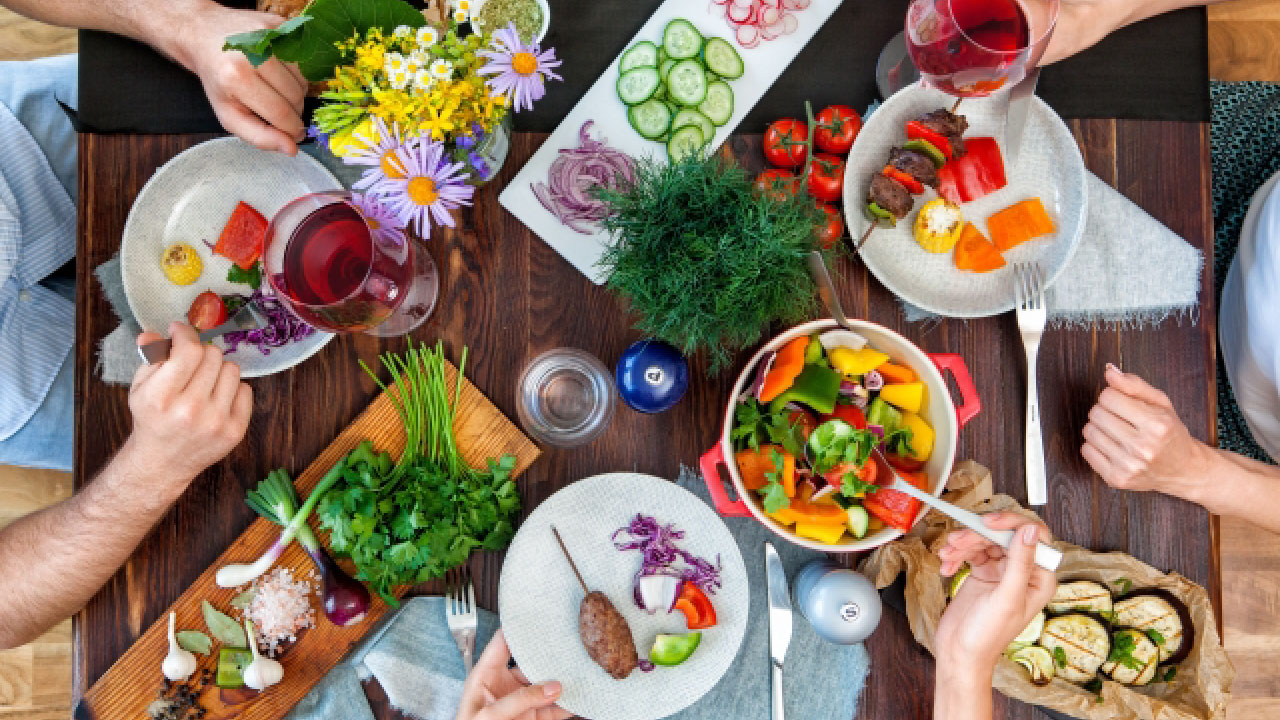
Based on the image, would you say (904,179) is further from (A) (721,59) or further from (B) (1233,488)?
(B) (1233,488)

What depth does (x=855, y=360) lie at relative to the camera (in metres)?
1.29

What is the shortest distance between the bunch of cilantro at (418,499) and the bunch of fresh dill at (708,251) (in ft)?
1.24

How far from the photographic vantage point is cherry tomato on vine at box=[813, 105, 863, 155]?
56.2 inches

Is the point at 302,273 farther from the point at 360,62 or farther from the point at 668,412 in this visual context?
the point at 668,412

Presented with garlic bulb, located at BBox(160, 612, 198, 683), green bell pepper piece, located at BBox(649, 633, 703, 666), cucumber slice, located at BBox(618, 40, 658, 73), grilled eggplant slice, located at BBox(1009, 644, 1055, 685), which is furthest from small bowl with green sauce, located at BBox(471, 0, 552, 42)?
grilled eggplant slice, located at BBox(1009, 644, 1055, 685)

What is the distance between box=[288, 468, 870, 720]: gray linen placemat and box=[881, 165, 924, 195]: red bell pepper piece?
63 cm

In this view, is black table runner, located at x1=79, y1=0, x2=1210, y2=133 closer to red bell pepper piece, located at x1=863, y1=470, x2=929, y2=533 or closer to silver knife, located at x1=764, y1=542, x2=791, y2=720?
red bell pepper piece, located at x1=863, y1=470, x2=929, y2=533

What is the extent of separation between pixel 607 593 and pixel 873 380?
59 cm

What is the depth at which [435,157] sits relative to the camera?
3.74 ft

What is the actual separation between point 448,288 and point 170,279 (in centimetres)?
47

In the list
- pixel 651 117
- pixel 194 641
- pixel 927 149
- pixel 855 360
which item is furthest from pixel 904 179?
pixel 194 641

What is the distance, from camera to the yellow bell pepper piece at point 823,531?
1.27 metres

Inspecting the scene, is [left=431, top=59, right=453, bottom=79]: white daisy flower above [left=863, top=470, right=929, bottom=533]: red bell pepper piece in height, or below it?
above

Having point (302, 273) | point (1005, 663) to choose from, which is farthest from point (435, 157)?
point (1005, 663)
